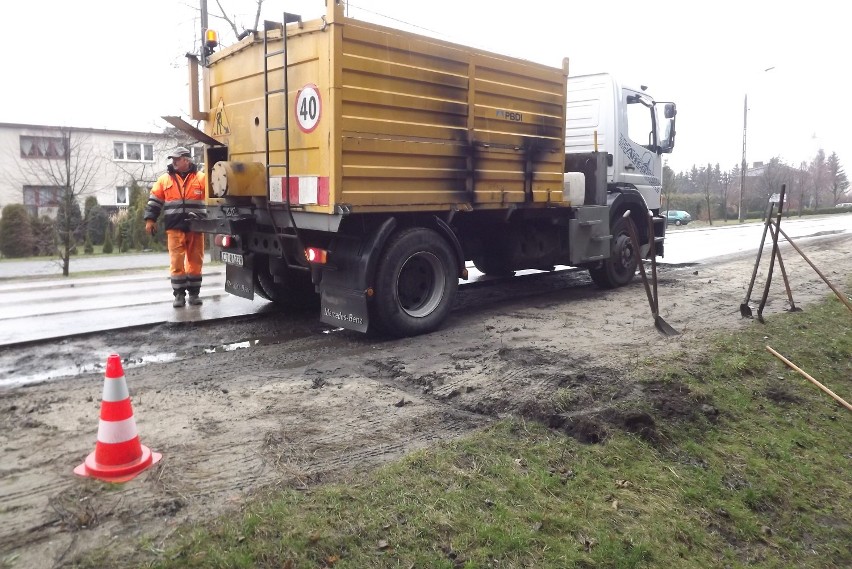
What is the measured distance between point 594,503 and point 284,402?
2237 millimetres

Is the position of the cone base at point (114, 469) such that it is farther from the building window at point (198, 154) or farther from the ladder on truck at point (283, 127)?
the building window at point (198, 154)

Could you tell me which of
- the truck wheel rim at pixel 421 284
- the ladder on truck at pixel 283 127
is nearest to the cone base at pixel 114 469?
the ladder on truck at pixel 283 127

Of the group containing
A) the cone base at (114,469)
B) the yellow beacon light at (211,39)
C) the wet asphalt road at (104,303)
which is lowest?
the cone base at (114,469)

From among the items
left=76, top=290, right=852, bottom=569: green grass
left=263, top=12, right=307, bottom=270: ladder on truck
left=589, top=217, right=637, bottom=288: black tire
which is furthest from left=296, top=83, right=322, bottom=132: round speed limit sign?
left=589, top=217, right=637, bottom=288: black tire

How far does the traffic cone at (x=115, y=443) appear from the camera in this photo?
3393 mm

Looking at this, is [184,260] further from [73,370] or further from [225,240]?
[73,370]

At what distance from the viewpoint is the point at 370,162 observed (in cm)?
627

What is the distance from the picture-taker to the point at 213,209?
7.47 meters

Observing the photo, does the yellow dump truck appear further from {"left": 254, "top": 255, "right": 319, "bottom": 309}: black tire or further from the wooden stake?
the wooden stake

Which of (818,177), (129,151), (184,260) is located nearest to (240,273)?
(184,260)

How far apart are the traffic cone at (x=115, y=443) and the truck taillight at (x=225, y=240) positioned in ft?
13.0

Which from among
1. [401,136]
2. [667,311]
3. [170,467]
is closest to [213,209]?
[401,136]

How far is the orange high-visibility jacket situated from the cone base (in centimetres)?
495

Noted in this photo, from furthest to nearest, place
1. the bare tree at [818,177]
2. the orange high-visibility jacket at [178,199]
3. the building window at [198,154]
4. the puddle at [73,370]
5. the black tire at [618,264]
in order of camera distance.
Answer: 1. the bare tree at [818,177]
2. the building window at [198,154]
3. the black tire at [618,264]
4. the orange high-visibility jacket at [178,199]
5. the puddle at [73,370]
